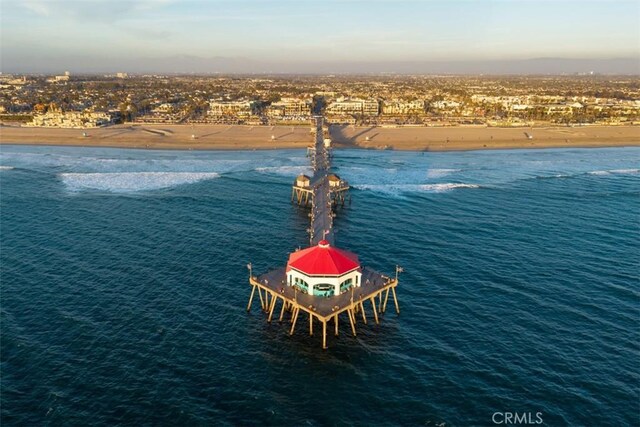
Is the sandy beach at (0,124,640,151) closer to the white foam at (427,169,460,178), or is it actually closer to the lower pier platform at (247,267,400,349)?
the white foam at (427,169,460,178)

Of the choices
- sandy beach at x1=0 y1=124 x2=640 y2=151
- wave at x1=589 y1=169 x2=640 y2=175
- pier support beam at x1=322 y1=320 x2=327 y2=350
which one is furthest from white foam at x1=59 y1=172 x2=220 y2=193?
wave at x1=589 y1=169 x2=640 y2=175

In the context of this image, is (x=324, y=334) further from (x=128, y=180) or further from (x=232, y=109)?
(x=232, y=109)

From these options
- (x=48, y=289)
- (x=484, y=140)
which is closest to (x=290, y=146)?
(x=484, y=140)

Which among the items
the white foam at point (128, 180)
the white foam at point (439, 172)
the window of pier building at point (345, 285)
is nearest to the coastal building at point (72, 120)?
the white foam at point (128, 180)

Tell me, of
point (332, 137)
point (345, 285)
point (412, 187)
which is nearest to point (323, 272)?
point (345, 285)

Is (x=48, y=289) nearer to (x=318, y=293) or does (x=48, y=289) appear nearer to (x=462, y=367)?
(x=318, y=293)

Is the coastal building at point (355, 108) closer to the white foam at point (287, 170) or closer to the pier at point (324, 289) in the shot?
the white foam at point (287, 170)
